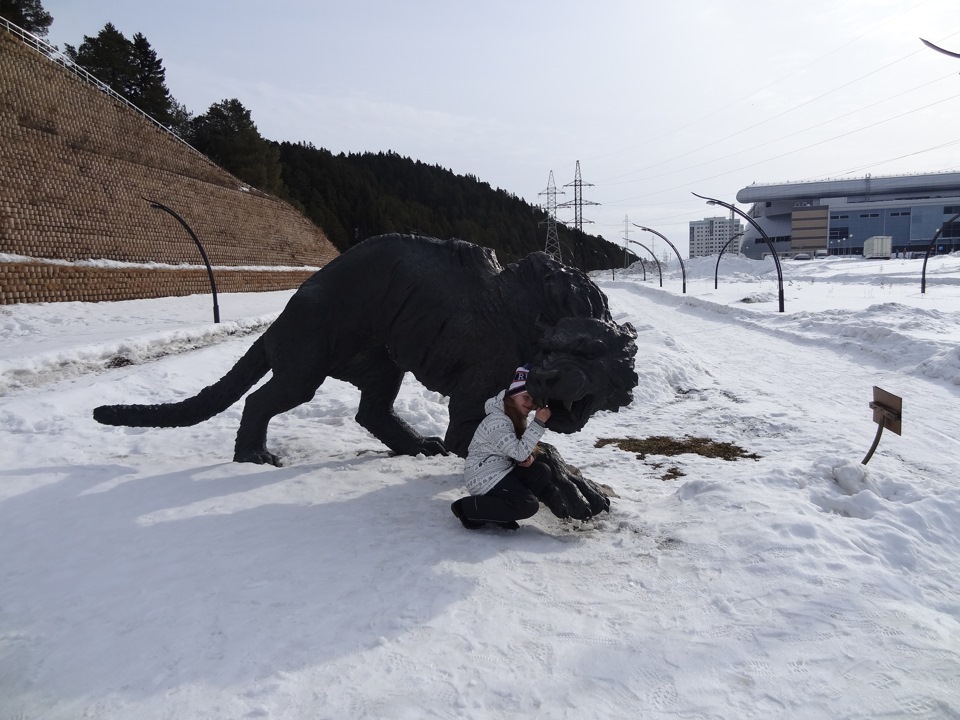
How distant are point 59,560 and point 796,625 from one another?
319 centimetres

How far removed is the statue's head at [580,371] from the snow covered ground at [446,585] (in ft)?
2.33

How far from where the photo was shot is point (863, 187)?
84.1 meters

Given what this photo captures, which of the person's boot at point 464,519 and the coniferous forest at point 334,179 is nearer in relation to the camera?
the person's boot at point 464,519

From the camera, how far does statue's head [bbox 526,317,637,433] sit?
3.29 metres

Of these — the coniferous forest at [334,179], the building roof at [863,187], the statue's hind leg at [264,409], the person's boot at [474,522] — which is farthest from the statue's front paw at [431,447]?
the building roof at [863,187]

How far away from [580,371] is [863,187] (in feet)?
321

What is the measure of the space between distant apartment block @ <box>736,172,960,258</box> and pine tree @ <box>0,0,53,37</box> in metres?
77.3

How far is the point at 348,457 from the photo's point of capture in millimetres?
4953

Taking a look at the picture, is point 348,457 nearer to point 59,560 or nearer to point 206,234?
point 59,560

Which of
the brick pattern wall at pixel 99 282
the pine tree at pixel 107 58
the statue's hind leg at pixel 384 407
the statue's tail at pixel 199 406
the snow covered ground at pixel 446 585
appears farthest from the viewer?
the pine tree at pixel 107 58

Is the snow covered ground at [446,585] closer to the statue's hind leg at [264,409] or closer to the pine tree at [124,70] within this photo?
the statue's hind leg at [264,409]

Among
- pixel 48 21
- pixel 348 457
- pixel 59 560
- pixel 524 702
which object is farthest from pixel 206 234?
pixel 524 702

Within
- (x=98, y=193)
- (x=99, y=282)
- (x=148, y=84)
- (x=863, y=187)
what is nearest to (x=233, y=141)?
(x=148, y=84)

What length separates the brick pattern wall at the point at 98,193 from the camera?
51.3ft
